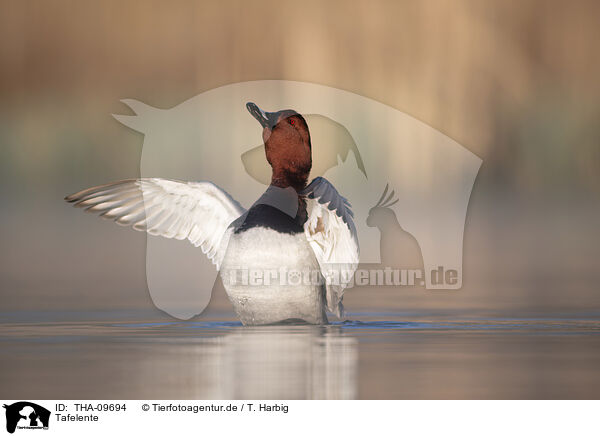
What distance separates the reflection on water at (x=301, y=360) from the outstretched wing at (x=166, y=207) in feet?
2.40

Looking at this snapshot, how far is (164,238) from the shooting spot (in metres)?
7.43

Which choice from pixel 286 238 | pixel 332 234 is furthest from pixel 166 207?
pixel 332 234

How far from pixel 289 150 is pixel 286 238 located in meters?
0.68

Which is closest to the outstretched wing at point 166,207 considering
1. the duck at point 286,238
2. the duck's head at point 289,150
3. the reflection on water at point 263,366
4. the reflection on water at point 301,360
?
the duck at point 286,238

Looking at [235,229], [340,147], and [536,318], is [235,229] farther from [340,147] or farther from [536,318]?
[536,318]

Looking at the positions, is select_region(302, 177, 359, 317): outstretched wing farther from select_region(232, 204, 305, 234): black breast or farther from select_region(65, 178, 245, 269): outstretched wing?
select_region(65, 178, 245, 269): outstretched wing

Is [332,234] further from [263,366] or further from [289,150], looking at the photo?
[263,366]

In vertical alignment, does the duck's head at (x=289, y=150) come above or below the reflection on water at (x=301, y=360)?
above

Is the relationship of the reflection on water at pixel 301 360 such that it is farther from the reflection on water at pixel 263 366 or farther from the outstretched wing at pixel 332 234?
the outstretched wing at pixel 332 234

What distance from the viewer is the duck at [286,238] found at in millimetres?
5699

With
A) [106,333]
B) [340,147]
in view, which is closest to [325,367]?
[106,333]

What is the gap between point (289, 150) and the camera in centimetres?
611
